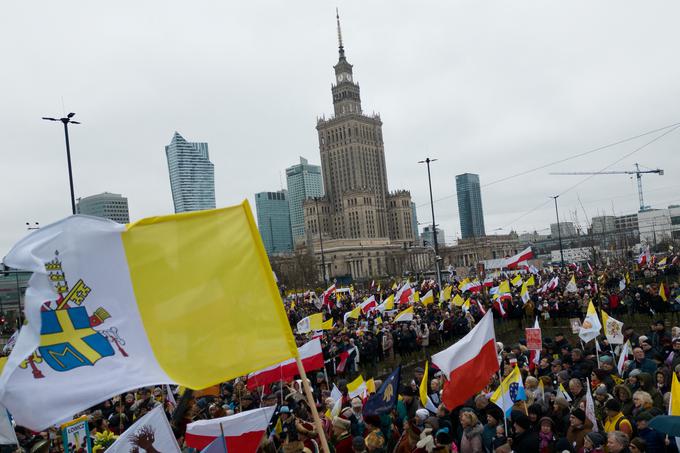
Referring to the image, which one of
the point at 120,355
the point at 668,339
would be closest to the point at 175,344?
the point at 120,355

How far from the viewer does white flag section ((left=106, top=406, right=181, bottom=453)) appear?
614 centimetres

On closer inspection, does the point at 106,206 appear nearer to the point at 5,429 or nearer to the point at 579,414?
the point at 5,429

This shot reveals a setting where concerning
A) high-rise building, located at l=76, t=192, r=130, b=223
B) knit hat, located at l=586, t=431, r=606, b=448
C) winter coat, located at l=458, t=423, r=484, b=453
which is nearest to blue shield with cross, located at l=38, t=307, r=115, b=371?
winter coat, located at l=458, t=423, r=484, b=453

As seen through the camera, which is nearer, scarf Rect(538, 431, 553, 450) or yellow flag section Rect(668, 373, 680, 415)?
yellow flag section Rect(668, 373, 680, 415)

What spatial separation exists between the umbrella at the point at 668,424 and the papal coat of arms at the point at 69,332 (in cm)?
512

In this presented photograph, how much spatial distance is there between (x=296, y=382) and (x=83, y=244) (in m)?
9.69

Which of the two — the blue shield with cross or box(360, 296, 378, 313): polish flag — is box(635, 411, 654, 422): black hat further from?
box(360, 296, 378, 313): polish flag

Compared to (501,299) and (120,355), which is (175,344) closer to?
(120,355)

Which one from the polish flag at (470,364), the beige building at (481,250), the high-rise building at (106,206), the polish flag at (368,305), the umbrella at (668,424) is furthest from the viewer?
the beige building at (481,250)

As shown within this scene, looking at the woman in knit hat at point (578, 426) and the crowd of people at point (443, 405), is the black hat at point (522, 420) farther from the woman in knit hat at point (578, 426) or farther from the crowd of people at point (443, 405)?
the woman in knit hat at point (578, 426)

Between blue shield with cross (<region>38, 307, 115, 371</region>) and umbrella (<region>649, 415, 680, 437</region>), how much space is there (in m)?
5.22

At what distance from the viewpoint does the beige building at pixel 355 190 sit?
5546 inches

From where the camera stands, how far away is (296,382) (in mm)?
13680

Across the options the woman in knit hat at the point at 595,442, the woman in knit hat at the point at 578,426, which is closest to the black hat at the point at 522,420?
the woman in knit hat at the point at 578,426
